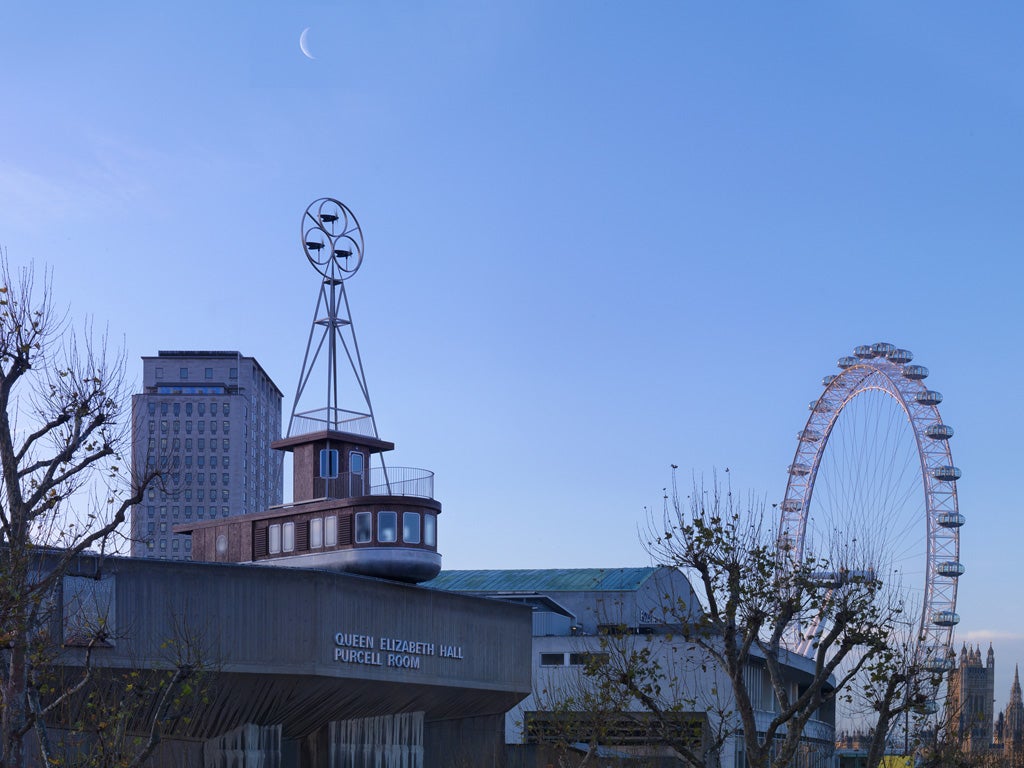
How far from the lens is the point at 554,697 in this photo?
9175 centimetres

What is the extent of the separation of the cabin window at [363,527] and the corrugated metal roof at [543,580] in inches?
1826

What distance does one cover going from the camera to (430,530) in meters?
67.6

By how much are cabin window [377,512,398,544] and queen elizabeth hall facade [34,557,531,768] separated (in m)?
2.21

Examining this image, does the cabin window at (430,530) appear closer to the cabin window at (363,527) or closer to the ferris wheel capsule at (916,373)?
the cabin window at (363,527)

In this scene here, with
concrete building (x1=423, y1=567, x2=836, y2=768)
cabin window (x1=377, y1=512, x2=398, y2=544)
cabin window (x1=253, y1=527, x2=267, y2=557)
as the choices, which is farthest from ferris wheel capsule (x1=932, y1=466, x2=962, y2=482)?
cabin window (x1=253, y1=527, x2=267, y2=557)

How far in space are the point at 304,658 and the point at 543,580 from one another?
5860 centimetres

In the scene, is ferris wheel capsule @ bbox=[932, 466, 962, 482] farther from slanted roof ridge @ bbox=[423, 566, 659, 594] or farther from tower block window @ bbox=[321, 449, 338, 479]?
tower block window @ bbox=[321, 449, 338, 479]

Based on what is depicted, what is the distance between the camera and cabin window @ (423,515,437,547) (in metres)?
67.0

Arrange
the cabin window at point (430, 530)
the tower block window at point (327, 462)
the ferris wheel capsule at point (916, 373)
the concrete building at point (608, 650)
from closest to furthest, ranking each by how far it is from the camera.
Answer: the cabin window at point (430, 530), the tower block window at point (327, 462), the concrete building at point (608, 650), the ferris wheel capsule at point (916, 373)

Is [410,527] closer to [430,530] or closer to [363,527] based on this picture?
[430,530]

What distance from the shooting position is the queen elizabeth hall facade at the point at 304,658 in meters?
53.9

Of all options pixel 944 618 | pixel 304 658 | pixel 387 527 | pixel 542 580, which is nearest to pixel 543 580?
pixel 542 580

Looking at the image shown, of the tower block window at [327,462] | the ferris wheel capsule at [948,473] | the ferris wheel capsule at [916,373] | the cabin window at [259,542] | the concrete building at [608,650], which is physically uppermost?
the ferris wheel capsule at [916,373]

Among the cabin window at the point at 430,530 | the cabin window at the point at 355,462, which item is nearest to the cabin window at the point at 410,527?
the cabin window at the point at 430,530
